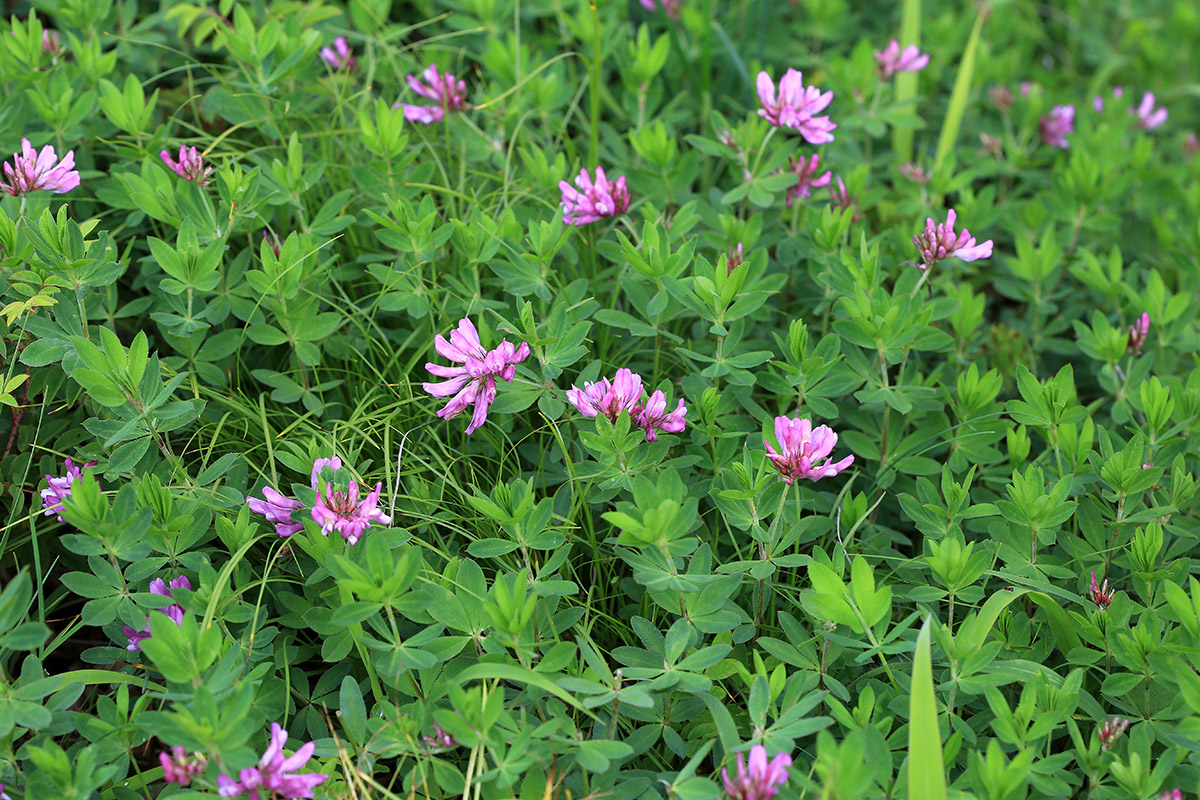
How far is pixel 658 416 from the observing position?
7.37ft

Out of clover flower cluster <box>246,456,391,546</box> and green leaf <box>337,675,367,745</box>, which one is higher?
clover flower cluster <box>246,456,391,546</box>

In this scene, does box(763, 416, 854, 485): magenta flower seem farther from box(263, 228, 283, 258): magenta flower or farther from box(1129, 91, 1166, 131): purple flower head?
box(1129, 91, 1166, 131): purple flower head

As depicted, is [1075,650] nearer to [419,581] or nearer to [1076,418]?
[1076,418]

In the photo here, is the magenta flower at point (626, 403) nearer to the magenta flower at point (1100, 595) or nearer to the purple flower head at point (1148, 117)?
the magenta flower at point (1100, 595)

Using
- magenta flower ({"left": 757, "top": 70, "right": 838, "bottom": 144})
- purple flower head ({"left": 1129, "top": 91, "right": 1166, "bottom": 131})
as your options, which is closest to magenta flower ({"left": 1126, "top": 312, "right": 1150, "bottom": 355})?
magenta flower ({"left": 757, "top": 70, "right": 838, "bottom": 144})

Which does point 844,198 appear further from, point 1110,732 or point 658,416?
point 1110,732

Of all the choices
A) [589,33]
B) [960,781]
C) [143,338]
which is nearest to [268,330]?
[143,338]

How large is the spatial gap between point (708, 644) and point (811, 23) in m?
2.69

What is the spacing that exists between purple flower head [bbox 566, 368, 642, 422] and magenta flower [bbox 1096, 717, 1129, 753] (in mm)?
1119

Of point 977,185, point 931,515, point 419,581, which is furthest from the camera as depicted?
point 977,185

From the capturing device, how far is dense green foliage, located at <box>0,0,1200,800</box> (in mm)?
1979

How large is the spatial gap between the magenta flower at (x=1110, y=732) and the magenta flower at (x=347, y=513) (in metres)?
1.46

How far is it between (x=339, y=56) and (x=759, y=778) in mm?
2556

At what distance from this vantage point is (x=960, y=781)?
191 centimetres
